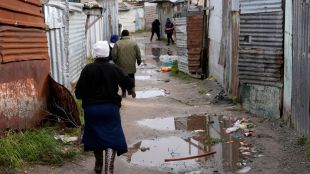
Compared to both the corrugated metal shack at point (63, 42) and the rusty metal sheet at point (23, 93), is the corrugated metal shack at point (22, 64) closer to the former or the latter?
the rusty metal sheet at point (23, 93)

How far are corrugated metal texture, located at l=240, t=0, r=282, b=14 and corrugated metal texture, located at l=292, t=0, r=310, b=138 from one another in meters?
0.81

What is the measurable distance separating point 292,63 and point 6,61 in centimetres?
430

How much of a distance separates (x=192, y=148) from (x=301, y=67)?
2.00 meters

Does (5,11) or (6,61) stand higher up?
(5,11)

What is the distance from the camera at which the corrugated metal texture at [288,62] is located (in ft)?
24.2

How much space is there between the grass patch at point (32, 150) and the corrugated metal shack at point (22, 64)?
0.28 meters

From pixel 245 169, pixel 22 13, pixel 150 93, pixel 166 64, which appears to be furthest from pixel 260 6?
pixel 166 64

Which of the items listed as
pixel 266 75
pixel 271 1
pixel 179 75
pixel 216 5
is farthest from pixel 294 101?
pixel 179 75

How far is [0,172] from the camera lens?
5066mm

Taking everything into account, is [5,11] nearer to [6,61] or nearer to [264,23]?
[6,61]

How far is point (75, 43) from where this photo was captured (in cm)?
1086

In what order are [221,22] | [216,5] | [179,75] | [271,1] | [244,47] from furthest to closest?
1. [179,75]
2. [216,5]
3. [221,22]
4. [244,47]
5. [271,1]

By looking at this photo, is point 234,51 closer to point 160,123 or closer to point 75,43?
point 160,123

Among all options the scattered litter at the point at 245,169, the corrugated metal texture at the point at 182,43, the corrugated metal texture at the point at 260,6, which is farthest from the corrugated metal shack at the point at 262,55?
the corrugated metal texture at the point at 182,43
